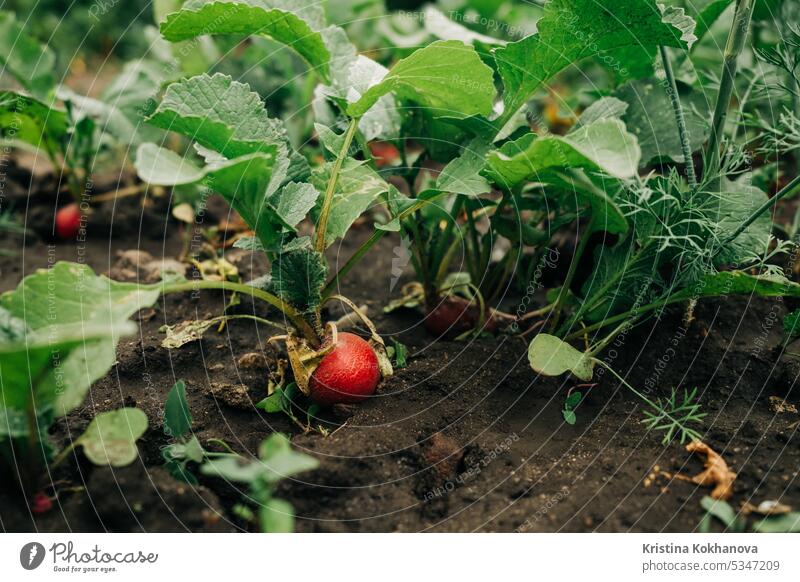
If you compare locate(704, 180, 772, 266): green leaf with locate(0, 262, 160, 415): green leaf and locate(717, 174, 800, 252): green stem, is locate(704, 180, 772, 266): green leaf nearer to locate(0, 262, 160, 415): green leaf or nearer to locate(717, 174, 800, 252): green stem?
locate(717, 174, 800, 252): green stem

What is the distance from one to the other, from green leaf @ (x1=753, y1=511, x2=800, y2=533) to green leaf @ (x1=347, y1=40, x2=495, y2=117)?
33.8 inches

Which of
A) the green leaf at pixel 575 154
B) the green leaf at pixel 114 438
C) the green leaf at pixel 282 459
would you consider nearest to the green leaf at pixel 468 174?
the green leaf at pixel 575 154

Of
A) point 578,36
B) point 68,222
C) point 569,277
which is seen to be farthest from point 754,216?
point 68,222

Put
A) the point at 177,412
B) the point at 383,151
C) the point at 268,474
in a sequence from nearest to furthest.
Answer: the point at 268,474, the point at 177,412, the point at 383,151

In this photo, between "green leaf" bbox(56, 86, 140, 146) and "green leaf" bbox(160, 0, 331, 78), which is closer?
"green leaf" bbox(160, 0, 331, 78)

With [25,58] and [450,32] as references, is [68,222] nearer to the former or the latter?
[25,58]

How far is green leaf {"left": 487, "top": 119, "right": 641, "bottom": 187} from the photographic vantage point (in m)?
1.00

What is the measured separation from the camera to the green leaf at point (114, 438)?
1049mm

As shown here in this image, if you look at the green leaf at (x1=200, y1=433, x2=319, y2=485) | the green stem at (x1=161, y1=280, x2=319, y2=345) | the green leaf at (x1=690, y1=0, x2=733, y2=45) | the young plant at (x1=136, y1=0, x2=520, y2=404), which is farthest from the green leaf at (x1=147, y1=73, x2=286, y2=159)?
the green leaf at (x1=690, y1=0, x2=733, y2=45)

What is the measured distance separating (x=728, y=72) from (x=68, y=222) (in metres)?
1.75

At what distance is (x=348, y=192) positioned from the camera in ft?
4.38

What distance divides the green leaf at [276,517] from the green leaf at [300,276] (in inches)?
14.3
